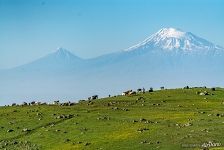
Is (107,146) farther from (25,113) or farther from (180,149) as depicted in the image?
(25,113)

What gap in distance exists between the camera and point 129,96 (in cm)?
9888

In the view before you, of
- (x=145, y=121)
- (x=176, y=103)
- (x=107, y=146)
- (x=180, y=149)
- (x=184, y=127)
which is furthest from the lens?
(x=176, y=103)

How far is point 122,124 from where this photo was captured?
238 feet

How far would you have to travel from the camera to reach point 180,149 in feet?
190

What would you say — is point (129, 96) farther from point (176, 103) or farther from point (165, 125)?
point (165, 125)

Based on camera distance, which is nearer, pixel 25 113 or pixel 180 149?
pixel 180 149

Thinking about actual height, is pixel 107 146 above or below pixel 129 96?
below

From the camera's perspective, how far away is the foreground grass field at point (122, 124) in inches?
2463

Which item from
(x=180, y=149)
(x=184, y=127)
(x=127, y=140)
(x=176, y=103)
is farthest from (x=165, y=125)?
(x=176, y=103)

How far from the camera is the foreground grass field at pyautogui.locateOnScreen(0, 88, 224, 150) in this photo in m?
62.6

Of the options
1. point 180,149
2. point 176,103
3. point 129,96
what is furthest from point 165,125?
point 129,96

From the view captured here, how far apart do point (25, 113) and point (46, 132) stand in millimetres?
14483

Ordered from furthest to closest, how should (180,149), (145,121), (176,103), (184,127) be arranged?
1. (176,103)
2. (145,121)
3. (184,127)
4. (180,149)

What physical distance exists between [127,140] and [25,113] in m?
25.4
